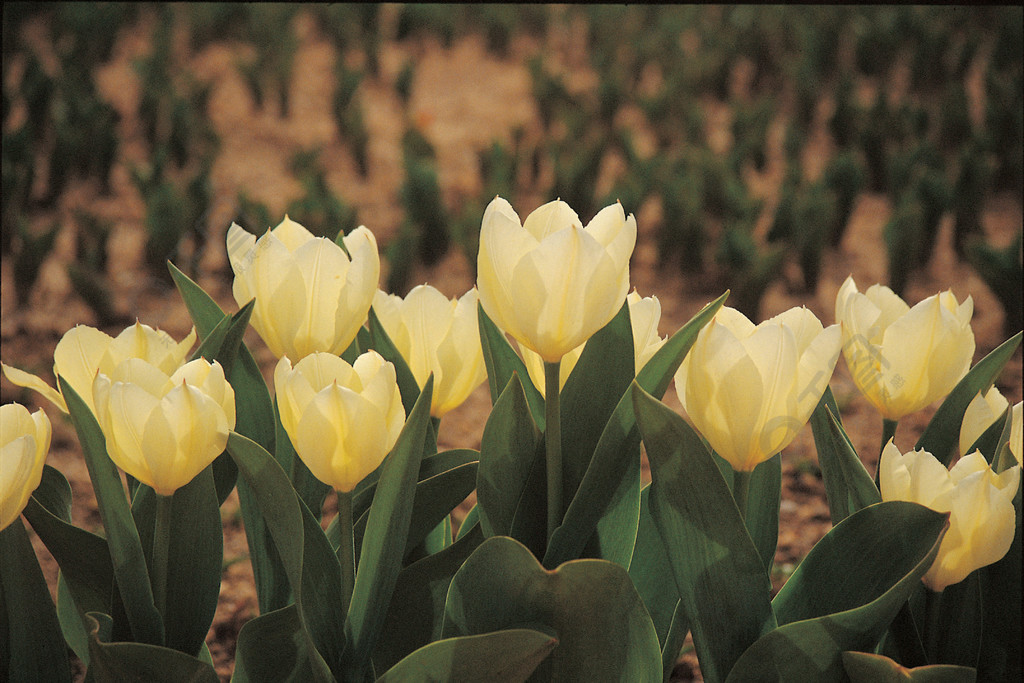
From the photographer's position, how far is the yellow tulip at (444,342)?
0.81 metres

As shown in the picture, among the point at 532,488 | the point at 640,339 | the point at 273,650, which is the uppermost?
the point at 640,339

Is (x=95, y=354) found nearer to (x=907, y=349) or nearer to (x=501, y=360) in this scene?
(x=501, y=360)

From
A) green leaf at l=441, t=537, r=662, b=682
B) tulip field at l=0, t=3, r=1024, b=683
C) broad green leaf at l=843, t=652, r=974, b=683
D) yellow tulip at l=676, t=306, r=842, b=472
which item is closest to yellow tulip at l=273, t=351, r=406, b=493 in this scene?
tulip field at l=0, t=3, r=1024, b=683

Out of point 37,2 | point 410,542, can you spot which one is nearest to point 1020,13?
point 410,542

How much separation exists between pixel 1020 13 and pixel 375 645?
328 cm

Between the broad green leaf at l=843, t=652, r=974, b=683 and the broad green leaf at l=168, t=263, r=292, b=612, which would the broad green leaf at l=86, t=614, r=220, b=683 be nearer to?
the broad green leaf at l=168, t=263, r=292, b=612

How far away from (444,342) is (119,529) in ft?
0.98

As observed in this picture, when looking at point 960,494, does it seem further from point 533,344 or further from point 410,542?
point 410,542

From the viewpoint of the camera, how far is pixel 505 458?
0.72 meters

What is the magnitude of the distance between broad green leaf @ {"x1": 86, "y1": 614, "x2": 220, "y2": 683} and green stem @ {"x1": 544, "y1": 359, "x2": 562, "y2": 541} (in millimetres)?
282

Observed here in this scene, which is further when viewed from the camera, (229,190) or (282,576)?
(229,190)

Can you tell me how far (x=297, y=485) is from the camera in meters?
0.83

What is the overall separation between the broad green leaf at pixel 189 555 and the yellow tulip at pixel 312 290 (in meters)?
0.13

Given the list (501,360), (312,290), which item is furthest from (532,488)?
(312,290)
